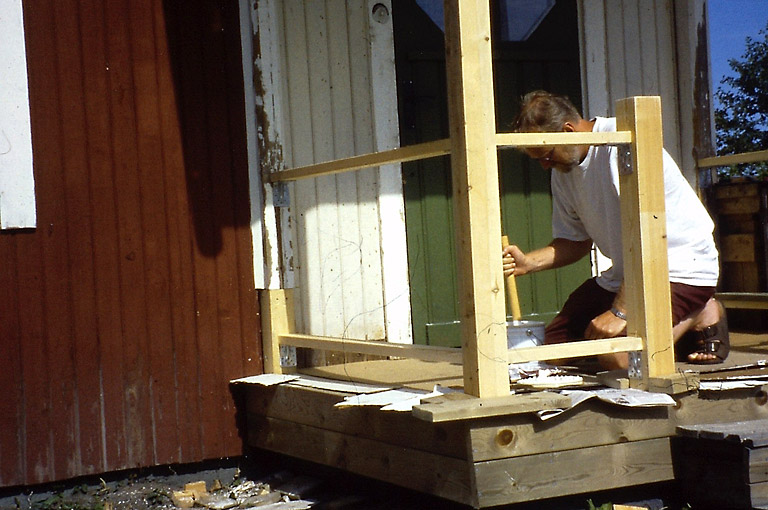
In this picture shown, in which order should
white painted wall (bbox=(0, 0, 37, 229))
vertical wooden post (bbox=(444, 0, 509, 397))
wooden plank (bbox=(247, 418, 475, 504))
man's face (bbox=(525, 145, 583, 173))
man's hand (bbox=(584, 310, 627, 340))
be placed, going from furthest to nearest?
white painted wall (bbox=(0, 0, 37, 229)) < man's face (bbox=(525, 145, 583, 173)) < man's hand (bbox=(584, 310, 627, 340)) < wooden plank (bbox=(247, 418, 475, 504)) < vertical wooden post (bbox=(444, 0, 509, 397))

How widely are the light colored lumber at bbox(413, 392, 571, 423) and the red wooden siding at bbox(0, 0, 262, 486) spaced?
1.75 meters

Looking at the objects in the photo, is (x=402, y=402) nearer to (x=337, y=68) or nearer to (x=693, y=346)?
(x=693, y=346)

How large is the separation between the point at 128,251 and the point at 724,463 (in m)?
2.87

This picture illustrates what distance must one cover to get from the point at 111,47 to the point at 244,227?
42.7 inches

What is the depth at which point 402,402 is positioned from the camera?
4.11m

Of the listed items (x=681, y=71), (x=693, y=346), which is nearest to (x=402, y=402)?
(x=693, y=346)

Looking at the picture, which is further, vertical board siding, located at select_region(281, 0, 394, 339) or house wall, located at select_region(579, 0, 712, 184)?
house wall, located at select_region(579, 0, 712, 184)

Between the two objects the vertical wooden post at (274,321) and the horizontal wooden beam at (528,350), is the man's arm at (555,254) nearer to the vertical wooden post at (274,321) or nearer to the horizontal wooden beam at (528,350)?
the horizontal wooden beam at (528,350)

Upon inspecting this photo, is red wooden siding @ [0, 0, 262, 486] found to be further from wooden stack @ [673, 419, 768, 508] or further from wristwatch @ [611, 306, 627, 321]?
wooden stack @ [673, 419, 768, 508]

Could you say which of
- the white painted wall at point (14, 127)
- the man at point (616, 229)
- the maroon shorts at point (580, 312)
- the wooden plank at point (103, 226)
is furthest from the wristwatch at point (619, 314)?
the white painted wall at point (14, 127)

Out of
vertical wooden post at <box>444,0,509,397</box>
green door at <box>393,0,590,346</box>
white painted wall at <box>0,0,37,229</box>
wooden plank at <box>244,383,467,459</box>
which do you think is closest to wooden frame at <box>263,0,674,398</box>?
vertical wooden post at <box>444,0,509,397</box>

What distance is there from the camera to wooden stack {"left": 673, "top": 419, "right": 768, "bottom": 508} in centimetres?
389

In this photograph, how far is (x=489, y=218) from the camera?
154 inches

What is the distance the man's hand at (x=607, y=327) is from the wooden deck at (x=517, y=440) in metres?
0.20
